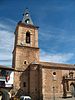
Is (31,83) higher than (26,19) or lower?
lower

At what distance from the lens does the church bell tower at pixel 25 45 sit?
1371 inches

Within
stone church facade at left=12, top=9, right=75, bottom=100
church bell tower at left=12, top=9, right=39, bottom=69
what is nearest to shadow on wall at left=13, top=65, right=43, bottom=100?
stone church facade at left=12, top=9, right=75, bottom=100

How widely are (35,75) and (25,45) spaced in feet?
22.2

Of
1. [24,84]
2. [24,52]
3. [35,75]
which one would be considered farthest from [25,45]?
[24,84]

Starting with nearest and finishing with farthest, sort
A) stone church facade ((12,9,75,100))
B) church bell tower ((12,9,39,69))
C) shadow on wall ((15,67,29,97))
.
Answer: stone church facade ((12,9,75,100)) < shadow on wall ((15,67,29,97)) < church bell tower ((12,9,39,69))

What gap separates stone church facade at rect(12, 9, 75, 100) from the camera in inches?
1258

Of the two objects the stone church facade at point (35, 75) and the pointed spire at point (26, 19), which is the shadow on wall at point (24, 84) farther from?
the pointed spire at point (26, 19)

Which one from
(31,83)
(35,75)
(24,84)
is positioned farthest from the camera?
(24,84)

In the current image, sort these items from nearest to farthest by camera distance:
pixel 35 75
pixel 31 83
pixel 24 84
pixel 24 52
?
pixel 31 83, pixel 35 75, pixel 24 84, pixel 24 52

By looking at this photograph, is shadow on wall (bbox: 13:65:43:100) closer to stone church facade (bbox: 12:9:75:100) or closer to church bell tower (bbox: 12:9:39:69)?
stone church facade (bbox: 12:9:75:100)

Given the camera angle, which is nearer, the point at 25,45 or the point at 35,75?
the point at 35,75

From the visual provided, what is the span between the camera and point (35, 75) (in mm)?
33031

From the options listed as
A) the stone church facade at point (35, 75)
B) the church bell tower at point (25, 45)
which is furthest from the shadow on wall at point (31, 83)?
the church bell tower at point (25, 45)

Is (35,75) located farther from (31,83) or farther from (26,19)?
(26,19)
